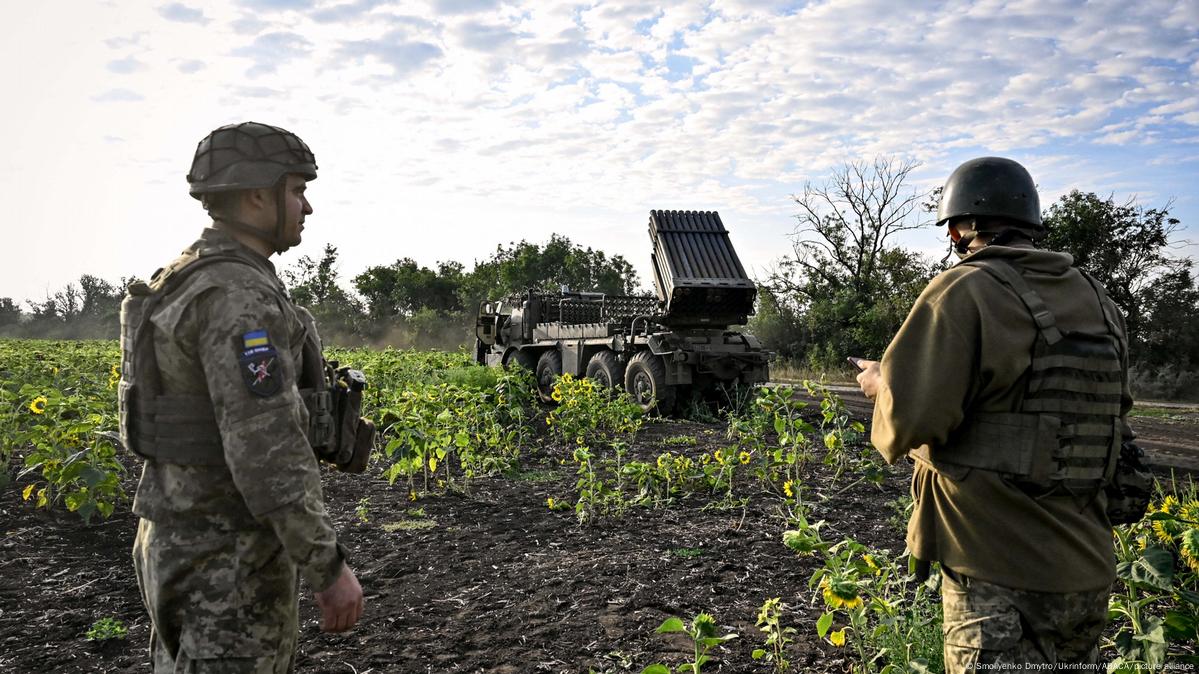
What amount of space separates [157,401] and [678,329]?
32.5 feet

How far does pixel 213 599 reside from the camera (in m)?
2.03

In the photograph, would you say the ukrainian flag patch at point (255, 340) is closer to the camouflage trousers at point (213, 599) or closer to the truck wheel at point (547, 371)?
the camouflage trousers at point (213, 599)

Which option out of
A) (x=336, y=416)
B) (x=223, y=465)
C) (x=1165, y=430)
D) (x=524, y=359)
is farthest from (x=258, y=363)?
(x=524, y=359)

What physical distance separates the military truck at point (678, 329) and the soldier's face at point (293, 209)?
8.39 m

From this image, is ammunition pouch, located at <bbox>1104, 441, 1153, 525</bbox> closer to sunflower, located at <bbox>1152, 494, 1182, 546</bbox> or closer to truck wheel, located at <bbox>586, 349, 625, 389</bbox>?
sunflower, located at <bbox>1152, 494, 1182, 546</bbox>

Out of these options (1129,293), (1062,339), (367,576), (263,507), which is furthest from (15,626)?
(1129,293)

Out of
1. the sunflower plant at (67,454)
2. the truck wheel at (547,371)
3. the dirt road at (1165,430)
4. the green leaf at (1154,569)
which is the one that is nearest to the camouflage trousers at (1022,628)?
the green leaf at (1154,569)

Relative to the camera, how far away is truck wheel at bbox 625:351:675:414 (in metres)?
10.8

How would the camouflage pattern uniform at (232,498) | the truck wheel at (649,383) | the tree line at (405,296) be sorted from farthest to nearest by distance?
the tree line at (405,296), the truck wheel at (649,383), the camouflage pattern uniform at (232,498)

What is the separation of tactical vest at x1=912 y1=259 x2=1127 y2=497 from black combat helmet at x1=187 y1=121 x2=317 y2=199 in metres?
1.86

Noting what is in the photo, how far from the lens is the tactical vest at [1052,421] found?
204cm

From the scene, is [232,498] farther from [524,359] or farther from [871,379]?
[524,359]

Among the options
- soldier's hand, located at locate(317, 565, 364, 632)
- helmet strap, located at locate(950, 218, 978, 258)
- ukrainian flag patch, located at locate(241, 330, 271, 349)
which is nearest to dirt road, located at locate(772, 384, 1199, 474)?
helmet strap, located at locate(950, 218, 978, 258)

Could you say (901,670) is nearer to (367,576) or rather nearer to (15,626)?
(367,576)
